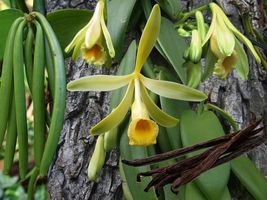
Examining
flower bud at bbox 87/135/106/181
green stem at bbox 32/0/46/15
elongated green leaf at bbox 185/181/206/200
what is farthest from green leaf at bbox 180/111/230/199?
green stem at bbox 32/0/46/15

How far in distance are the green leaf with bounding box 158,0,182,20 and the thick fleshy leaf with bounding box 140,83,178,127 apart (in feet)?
0.57

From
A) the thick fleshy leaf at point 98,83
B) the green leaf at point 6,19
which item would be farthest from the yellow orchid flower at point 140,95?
the green leaf at point 6,19

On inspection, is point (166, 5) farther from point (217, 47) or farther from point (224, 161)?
point (224, 161)

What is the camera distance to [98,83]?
60 centimetres

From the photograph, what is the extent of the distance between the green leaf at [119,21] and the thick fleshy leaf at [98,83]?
0.11m

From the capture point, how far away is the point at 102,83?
0.61 m

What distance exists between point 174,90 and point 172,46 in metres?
0.12

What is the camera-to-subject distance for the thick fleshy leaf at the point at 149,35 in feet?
1.83

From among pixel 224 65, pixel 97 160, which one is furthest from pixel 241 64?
pixel 97 160

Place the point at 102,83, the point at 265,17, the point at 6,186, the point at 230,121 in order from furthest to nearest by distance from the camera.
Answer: the point at 6,186
the point at 265,17
the point at 230,121
the point at 102,83

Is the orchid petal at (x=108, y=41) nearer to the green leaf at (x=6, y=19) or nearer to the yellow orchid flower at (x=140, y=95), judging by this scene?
the yellow orchid flower at (x=140, y=95)

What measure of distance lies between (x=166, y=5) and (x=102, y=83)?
0.22 m

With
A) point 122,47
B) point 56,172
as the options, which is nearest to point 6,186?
point 56,172

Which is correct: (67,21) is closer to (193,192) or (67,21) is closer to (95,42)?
(95,42)
